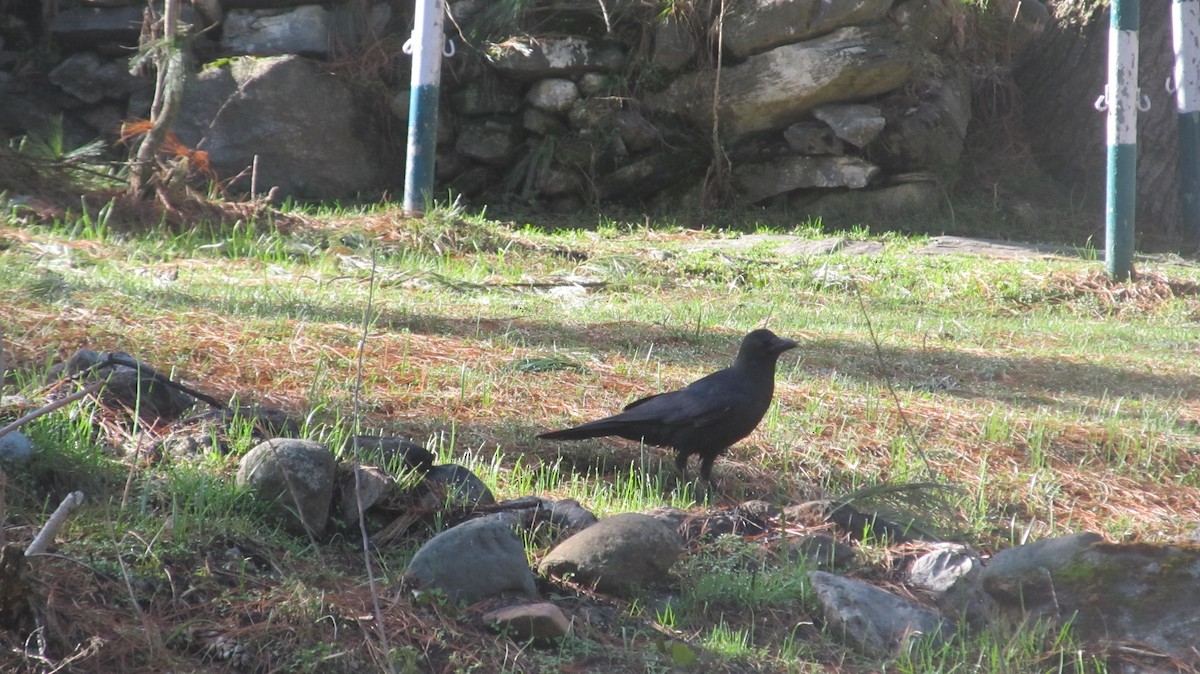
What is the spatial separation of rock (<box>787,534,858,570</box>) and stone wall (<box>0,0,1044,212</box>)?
781 centimetres

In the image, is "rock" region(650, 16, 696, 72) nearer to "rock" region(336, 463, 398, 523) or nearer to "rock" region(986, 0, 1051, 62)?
"rock" region(986, 0, 1051, 62)

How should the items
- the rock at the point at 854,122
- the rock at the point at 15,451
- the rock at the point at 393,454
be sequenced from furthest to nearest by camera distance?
1. the rock at the point at 854,122
2. the rock at the point at 393,454
3. the rock at the point at 15,451

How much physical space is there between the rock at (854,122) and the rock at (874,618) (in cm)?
817

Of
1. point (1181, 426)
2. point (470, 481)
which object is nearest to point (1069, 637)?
point (470, 481)

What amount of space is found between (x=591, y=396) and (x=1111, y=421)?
216 cm

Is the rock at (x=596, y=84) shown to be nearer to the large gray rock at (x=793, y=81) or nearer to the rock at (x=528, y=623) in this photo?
the large gray rock at (x=793, y=81)

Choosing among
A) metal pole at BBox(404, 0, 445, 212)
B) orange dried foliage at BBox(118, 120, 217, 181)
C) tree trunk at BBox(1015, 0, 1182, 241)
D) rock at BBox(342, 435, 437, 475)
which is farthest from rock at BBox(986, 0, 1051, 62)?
rock at BBox(342, 435, 437, 475)

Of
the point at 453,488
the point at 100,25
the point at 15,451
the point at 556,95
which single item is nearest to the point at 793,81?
the point at 556,95

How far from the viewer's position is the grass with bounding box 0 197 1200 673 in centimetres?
277

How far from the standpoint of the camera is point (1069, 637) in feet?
9.71

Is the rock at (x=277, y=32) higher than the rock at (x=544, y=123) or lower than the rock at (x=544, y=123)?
higher

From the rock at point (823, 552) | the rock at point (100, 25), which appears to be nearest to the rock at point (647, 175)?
the rock at point (100, 25)

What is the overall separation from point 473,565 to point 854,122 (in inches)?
343

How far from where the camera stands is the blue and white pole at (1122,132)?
28.7ft
